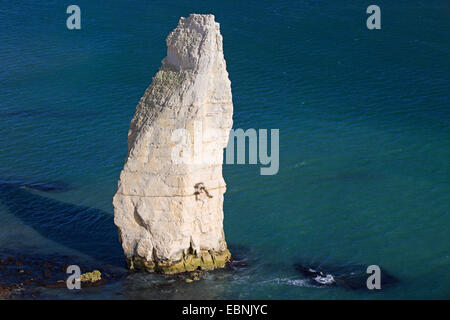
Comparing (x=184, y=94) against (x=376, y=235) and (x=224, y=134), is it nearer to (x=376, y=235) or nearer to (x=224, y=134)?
(x=224, y=134)

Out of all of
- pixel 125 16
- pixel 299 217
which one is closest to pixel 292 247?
pixel 299 217

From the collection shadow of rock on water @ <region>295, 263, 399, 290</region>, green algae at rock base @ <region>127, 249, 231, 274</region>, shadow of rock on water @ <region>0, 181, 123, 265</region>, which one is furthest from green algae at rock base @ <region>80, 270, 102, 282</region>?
shadow of rock on water @ <region>295, 263, 399, 290</region>

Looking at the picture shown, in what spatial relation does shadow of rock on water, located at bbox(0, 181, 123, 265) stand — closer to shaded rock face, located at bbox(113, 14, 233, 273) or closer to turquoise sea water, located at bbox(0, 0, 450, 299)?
turquoise sea water, located at bbox(0, 0, 450, 299)

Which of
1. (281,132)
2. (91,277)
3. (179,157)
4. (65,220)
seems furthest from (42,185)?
(281,132)

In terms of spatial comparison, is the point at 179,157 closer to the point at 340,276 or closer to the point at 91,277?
the point at 91,277

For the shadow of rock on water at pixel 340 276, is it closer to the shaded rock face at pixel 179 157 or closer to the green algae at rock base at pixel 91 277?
the shaded rock face at pixel 179 157

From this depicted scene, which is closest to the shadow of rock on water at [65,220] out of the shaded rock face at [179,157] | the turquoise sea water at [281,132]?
the turquoise sea water at [281,132]

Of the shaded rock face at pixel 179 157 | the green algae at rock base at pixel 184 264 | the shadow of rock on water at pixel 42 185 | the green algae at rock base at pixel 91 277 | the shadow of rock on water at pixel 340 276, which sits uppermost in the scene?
the shaded rock face at pixel 179 157
